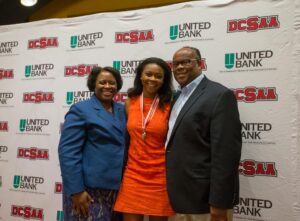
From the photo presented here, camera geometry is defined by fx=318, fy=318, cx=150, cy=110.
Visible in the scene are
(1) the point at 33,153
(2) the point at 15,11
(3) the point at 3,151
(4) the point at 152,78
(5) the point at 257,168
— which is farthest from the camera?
(2) the point at 15,11

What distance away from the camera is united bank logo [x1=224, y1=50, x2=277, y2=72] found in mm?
2156

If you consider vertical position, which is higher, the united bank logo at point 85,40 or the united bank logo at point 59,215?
the united bank logo at point 85,40

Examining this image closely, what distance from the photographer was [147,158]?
1863mm

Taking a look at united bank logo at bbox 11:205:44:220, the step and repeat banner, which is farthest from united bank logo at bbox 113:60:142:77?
united bank logo at bbox 11:205:44:220

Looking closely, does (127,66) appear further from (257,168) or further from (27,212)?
(27,212)

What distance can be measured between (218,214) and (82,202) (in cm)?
79

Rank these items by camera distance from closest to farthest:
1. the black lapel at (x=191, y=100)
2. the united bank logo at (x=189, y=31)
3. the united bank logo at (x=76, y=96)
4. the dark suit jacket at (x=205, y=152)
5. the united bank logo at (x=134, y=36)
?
the dark suit jacket at (x=205, y=152) → the black lapel at (x=191, y=100) → the united bank logo at (x=189, y=31) → the united bank logo at (x=134, y=36) → the united bank logo at (x=76, y=96)

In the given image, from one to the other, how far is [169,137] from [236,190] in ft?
1.50

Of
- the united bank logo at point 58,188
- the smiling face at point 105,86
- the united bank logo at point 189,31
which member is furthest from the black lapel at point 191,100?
the united bank logo at point 58,188

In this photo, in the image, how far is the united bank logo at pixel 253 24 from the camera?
215 cm

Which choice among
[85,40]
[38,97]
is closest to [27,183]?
[38,97]

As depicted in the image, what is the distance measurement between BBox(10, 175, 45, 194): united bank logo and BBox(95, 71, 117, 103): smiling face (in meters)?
1.23

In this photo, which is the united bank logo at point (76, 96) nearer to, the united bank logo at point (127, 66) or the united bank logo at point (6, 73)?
the united bank logo at point (127, 66)

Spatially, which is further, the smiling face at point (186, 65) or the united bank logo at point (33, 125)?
the united bank logo at point (33, 125)
